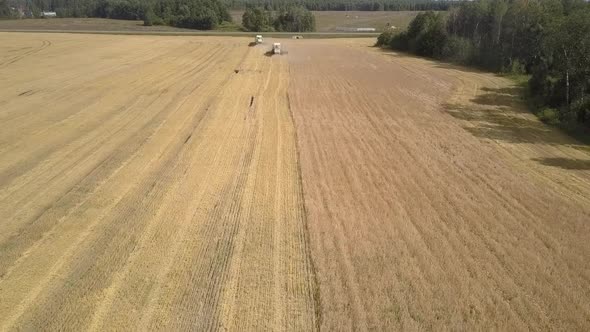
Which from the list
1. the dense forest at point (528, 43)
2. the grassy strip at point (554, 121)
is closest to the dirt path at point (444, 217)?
the grassy strip at point (554, 121)

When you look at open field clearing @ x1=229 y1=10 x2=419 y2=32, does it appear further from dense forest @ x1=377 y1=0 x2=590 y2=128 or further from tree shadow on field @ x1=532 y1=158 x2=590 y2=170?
tree shadow on field @ x1=532 y1=158 x2=590 y2=170

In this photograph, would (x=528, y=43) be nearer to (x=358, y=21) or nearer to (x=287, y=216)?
(x=287, y=216)

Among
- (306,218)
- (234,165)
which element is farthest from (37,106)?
(306,218)

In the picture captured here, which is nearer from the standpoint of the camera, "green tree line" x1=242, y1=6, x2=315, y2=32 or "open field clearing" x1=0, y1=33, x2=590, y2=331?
"open field clearing" x1=0, y1=33, x2=590, y2=331

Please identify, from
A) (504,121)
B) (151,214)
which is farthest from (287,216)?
(504,121)

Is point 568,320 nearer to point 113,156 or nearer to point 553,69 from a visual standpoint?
point 113,156

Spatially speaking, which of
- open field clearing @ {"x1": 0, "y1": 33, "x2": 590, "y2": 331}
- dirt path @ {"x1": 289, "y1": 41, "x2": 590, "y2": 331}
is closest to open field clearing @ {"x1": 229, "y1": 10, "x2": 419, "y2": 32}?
dirt path @ {"x1": 289, "y1": 41, "x2": 590, "y2": 331}
